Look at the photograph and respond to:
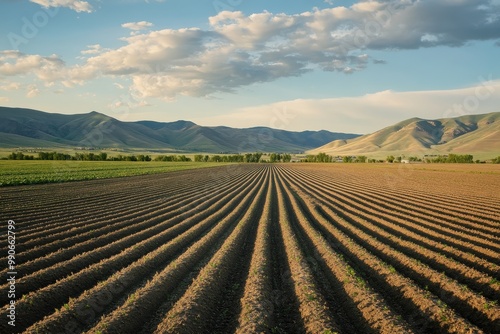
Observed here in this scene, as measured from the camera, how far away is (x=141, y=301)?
25.6ft

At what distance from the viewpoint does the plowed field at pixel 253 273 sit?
7.18 m

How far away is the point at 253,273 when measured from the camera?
9.89m

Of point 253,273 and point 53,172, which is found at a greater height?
point 53,172

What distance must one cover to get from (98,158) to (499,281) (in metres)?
113

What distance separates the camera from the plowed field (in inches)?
283
